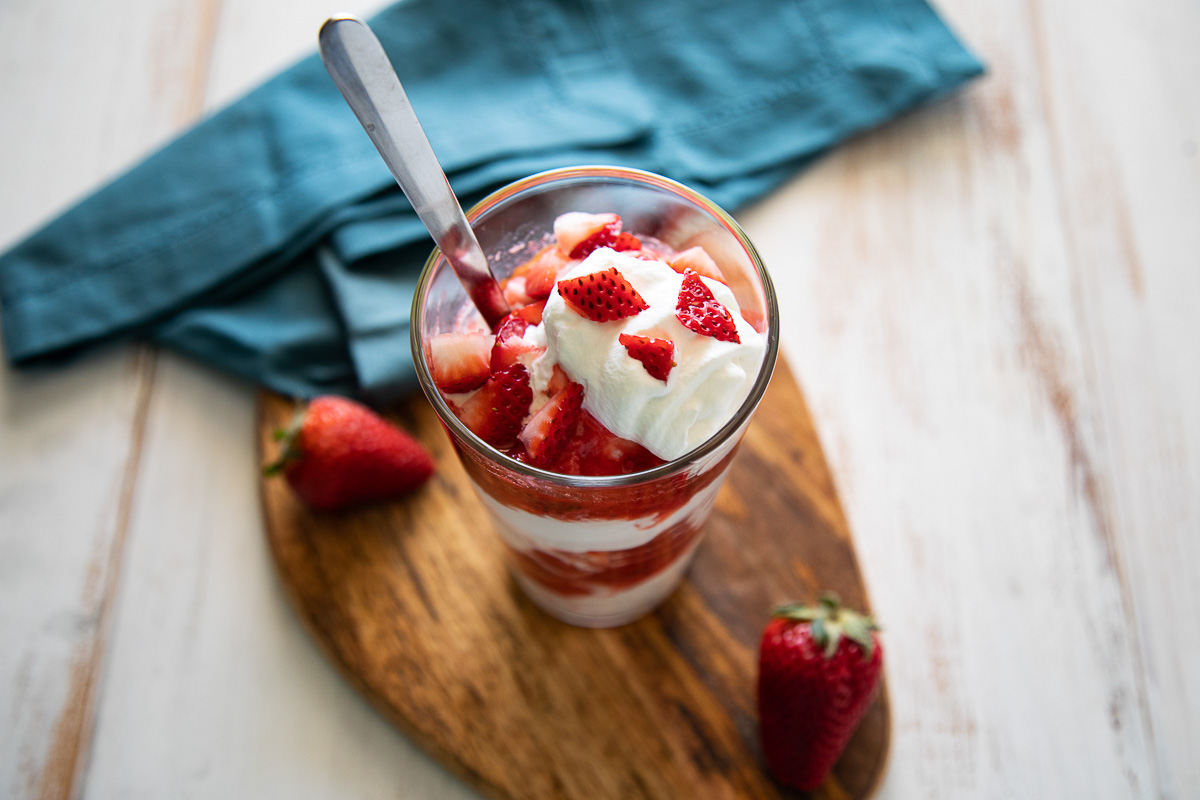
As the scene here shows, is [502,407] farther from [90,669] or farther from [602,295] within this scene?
[90,669]

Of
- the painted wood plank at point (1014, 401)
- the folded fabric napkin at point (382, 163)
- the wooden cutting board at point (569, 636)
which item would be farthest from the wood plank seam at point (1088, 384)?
the wooden cutting board at point (569, 636)

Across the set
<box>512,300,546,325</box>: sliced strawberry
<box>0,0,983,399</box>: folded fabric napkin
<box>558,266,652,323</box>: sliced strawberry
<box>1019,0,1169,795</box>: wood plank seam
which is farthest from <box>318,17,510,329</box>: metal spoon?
<box>1019,0,1169,795</box>: wood plank seam

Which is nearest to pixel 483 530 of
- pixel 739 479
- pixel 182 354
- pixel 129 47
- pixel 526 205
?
pixel 739 479

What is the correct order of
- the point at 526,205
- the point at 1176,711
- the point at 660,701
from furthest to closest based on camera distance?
the point at 1176,711 < the point at 660,701 < the point at 526,205

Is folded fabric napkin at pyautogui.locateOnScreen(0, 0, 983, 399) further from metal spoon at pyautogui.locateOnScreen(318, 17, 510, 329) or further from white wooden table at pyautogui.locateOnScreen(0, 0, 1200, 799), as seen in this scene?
metal spoon at pyautogui.locateOnScreen(318, 17, 510, 329)

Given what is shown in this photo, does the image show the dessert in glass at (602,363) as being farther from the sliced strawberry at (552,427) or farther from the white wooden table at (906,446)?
the white wooden table at (906,446)

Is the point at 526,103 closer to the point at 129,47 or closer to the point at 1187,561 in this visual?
the point at 129,47

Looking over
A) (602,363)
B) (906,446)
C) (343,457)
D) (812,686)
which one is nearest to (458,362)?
(602,363)
